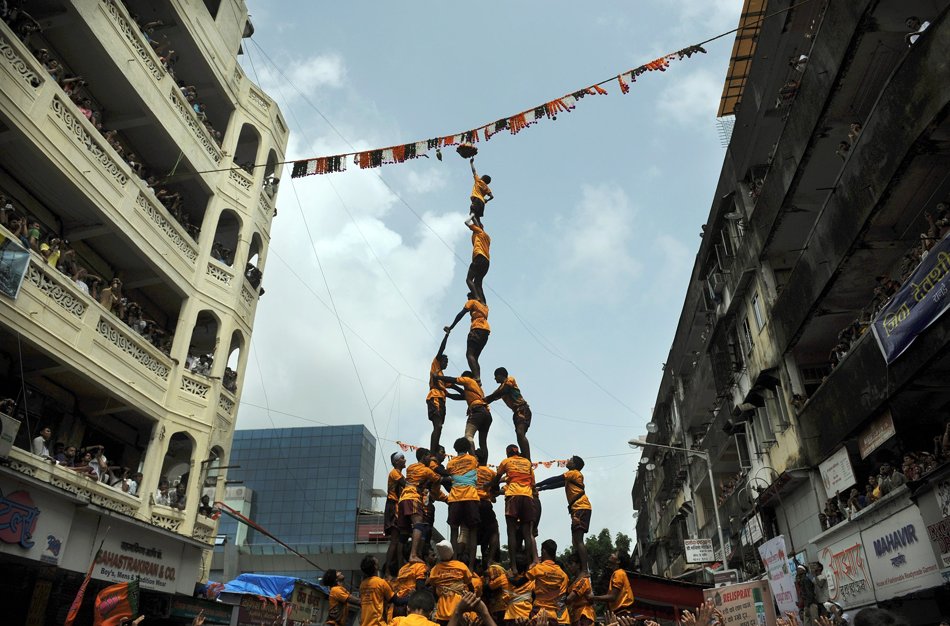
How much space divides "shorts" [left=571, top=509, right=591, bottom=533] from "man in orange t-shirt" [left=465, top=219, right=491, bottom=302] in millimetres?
5783

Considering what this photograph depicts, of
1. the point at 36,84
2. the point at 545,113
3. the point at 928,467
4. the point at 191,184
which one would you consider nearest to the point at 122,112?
the point at 191,184

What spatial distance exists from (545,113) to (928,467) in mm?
11225

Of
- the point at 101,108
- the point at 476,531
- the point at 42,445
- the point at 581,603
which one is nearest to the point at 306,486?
the point at 101,108

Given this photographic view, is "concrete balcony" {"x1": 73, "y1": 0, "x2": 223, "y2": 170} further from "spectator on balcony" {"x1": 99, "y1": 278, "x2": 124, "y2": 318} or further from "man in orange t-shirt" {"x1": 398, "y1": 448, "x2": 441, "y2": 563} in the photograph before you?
"man in orange t-shirt" {"x1": 398, "y1": 448, "x2": 441, "y2": 563}

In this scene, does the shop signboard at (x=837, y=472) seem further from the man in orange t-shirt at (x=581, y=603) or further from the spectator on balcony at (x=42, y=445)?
the spectator on balcony at (x=42, y=445)

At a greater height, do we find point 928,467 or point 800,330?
point 800,330

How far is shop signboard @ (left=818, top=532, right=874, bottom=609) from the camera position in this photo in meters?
14.3

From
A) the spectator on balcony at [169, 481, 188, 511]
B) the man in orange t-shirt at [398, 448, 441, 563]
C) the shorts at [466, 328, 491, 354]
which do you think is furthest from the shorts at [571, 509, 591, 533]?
the spectator on balcony at [169, 481, 188, 511]

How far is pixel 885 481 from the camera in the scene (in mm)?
13781

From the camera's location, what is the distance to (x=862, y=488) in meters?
16.8

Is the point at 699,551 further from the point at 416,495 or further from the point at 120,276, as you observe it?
the point at 120,276

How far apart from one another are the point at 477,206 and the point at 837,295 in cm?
980

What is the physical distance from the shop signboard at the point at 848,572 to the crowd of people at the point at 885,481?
1.88ft

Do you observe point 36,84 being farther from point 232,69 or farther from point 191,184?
point 232,69
